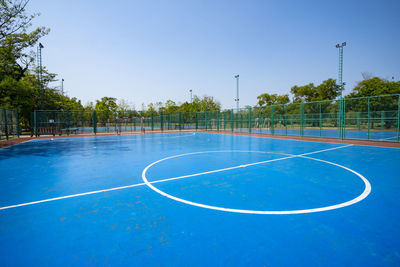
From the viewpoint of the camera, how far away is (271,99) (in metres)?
53.5

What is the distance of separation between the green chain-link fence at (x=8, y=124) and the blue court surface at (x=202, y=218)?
1296 centimetres

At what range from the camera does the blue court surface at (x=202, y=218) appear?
7.20 ft

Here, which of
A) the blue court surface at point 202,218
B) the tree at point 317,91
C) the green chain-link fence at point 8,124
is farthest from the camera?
the tree at point 317,91

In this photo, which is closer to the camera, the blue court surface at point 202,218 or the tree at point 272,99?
the blue court surface at point 202,218

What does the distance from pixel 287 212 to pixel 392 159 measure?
6623 millimetres

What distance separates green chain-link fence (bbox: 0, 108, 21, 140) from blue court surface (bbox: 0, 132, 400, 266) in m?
13.0

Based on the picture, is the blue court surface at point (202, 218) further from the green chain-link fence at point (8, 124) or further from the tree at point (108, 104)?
the tree at point (108, 104)

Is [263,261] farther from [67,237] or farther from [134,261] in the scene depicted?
[67,237]

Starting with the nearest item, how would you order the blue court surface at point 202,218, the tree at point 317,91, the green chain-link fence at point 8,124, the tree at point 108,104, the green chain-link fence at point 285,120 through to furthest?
1. the blue court surface at point 202,218
2. the green chain-link fence at point 8,124
3. the green chain-link fence at point 285,120
4. the tree at point 317,91
5. the tree at point 108,104

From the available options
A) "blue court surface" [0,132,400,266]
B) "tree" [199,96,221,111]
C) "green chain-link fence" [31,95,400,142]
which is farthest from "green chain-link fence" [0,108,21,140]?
"tree" [199,96,221,111]

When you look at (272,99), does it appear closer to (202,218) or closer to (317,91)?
(317,91)

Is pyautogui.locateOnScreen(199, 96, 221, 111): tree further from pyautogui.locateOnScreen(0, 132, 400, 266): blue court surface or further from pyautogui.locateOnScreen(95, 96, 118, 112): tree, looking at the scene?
pyautogui.locateOnScreen(0, 132, 400, 266): blue court surface

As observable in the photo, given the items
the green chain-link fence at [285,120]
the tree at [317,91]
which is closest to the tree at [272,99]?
the tree at [317,91]

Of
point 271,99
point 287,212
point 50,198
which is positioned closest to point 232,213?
point 287,212
